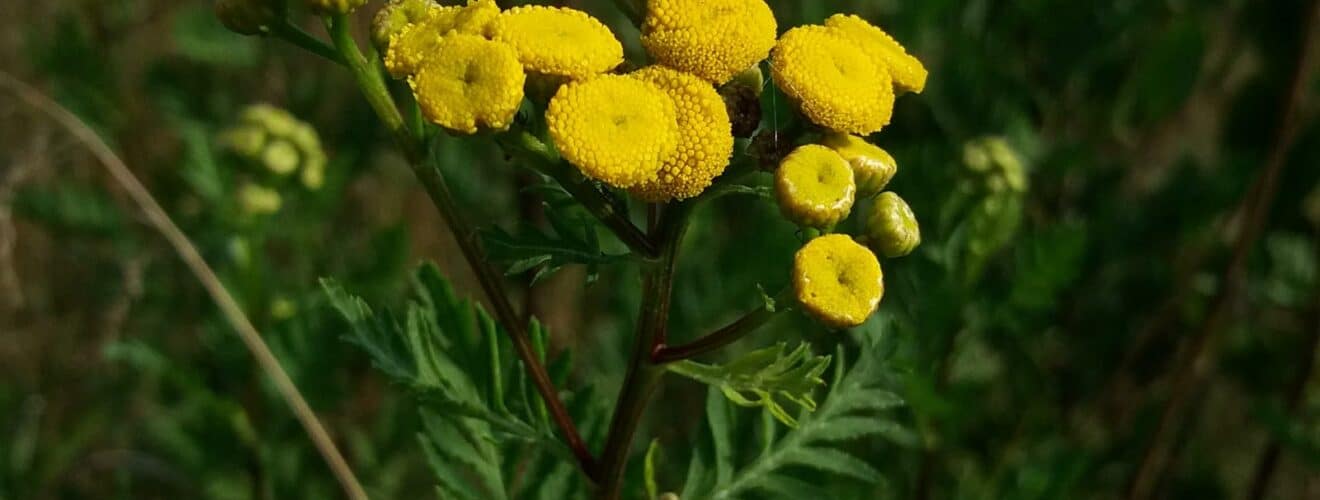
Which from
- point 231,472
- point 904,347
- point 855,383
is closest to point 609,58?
point 855,383

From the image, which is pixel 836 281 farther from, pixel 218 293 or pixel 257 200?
pixel 257 200

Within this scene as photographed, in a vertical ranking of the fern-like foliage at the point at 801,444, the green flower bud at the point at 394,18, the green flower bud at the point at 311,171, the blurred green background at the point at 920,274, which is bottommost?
the blurred green background at the point at 920,274

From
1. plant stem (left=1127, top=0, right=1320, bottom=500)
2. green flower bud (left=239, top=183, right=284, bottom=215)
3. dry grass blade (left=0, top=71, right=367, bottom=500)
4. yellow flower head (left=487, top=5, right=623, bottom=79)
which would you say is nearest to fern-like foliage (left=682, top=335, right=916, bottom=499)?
yellow flower head (left=487, top=5, right=623, bottom=79)

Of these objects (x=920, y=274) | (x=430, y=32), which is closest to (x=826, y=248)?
(x=430, y=32)

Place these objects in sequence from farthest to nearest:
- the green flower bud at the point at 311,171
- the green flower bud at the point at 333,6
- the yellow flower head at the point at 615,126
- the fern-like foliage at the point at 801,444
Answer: the green flower bud at the point at 311,171 → the fern-like foliage at the point at 801,444 → the green flower bud at the point at 333,6 → the yellow flower head at the point at 615,126

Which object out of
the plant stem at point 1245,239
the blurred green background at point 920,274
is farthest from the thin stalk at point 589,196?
the plant stem at point 1245,239

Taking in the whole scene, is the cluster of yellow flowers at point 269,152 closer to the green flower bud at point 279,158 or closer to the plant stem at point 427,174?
the green flower bud at point 279,158
